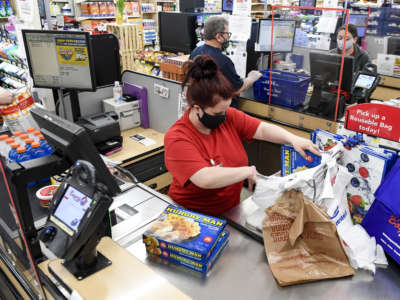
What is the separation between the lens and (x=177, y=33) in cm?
514

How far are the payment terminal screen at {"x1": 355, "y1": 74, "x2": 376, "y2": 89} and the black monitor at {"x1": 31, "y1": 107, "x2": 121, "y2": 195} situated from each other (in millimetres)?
2888

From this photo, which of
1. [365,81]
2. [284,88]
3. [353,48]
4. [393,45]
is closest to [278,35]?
[284,88]

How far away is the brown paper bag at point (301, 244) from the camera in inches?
49.3

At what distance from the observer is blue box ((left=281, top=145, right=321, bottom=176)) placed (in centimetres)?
161

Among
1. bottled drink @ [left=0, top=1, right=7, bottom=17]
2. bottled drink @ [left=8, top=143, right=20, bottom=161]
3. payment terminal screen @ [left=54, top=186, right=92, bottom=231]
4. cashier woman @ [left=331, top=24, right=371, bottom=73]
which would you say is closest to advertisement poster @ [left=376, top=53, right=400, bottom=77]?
cashier woman @ [left=331, top=24, right=371, bottom=73]

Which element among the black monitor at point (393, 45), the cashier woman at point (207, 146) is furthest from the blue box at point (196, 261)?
the black monitor at point (393, 45)

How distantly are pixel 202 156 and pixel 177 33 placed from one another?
12.7 feet

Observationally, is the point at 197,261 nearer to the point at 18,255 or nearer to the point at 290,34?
the point at 18,255

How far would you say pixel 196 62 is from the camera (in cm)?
171

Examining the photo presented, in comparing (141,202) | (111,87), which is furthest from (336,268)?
(111,87)

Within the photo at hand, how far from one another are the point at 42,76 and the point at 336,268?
8.05 ft

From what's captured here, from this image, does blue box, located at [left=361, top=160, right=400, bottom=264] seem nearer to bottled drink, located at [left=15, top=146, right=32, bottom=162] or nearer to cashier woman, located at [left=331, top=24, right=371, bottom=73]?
bottled drink, located at [left=15, top=146, right=32, bottom=162]

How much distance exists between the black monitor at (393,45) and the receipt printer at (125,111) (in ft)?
12.8

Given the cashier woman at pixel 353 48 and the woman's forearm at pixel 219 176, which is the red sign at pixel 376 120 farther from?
the cashier woman at pixel 353 48
